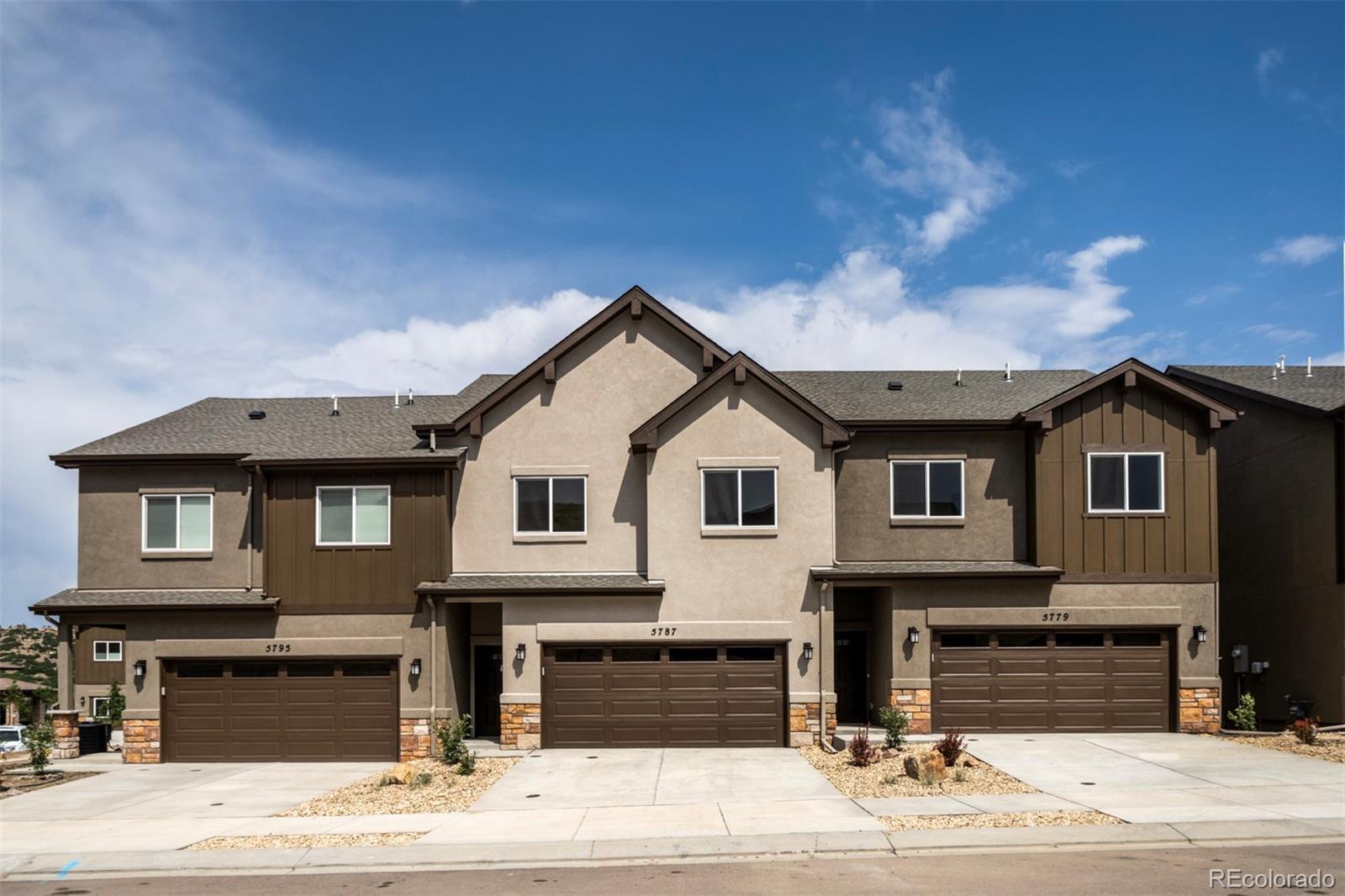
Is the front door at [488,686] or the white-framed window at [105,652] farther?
the white-framed window at [105,652]

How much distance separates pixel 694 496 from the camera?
22.1 metres

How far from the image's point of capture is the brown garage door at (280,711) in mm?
21984

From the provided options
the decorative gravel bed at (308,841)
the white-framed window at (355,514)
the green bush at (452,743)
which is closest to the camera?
the decorative gravel bed at (308,841)

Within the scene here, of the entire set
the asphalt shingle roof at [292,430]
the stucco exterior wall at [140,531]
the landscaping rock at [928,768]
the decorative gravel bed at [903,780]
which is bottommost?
the decorative gravel bed at [903,780]

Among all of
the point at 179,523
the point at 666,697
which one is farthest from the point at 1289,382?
the point at 179,523

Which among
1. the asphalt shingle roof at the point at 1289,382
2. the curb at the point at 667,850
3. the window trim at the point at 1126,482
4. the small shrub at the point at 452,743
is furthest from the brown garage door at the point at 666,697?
the asphalt shingle roof at the point at 1289,382

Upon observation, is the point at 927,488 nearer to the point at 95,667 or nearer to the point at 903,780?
the point at 903,780

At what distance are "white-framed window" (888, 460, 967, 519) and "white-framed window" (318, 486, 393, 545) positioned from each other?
10530 millimetres

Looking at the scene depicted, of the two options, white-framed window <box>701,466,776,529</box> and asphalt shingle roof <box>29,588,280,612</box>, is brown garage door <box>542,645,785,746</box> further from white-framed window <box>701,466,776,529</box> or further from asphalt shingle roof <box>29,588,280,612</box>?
asphalt shingle roof <box>29,588,280,612</box>

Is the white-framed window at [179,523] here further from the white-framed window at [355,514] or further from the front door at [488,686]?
the front door at [488,686]

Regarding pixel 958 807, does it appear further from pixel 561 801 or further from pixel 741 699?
pixel 741 699

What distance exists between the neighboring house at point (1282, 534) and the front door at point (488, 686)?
1633cm

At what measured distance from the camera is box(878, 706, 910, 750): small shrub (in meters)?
19.6

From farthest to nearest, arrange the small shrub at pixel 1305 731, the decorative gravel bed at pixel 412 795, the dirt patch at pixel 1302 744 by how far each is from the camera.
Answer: the small shrub at pixel 1305 731 → the dirt patch at pixel 1302 744 → the decorative gravel bed at pixel 412 795
